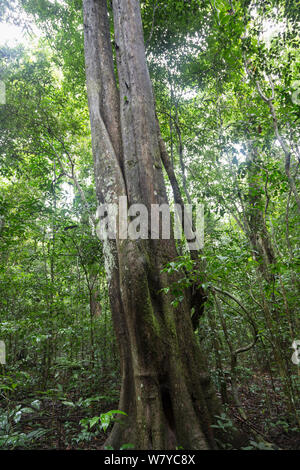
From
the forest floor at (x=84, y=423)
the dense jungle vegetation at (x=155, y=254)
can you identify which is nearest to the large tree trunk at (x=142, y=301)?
the dense jungle vegetation at (x=155, y=254)

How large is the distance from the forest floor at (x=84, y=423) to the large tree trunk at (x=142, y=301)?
42 cm

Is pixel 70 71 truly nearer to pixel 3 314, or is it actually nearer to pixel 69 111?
pixel 69 111

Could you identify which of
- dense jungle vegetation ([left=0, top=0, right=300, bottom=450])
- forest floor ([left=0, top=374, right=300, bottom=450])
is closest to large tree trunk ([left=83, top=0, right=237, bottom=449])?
dense jungle vegetation ([left=0, top=0, right=300, bottom=450])

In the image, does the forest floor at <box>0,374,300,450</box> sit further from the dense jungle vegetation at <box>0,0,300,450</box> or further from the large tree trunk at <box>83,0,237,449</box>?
the large tree trunk at <box>83,0,237,449</box>

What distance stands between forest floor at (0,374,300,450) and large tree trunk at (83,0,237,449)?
0.42 metres

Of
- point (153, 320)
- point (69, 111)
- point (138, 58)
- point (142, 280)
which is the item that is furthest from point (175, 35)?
point (153, 320)

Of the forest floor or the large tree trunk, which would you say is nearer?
the large tree trunk

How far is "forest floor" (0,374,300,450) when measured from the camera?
229 cm

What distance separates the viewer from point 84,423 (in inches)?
77.5

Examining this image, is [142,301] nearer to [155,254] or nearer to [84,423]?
[155,254]

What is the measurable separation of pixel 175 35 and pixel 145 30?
0.59 meters

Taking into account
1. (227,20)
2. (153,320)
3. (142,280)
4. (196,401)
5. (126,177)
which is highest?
(227,20)

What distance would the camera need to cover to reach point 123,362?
2529 mm
